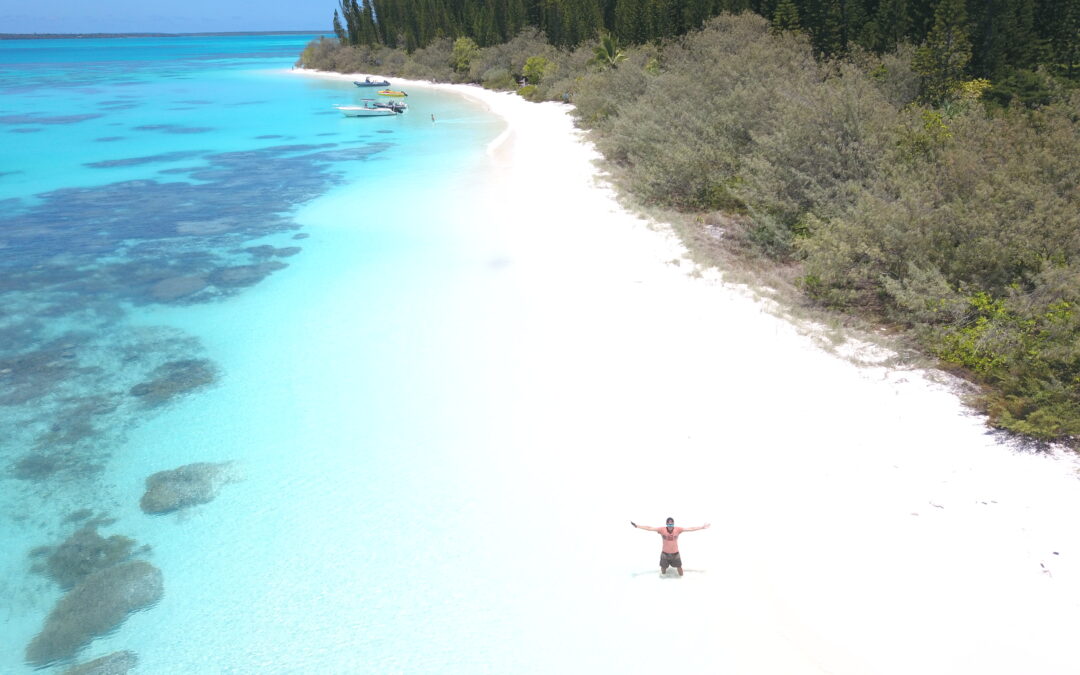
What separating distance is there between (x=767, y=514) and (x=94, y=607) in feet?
25.9

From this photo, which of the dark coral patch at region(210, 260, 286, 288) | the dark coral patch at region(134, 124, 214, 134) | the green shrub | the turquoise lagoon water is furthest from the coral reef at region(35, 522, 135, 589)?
the green shrub

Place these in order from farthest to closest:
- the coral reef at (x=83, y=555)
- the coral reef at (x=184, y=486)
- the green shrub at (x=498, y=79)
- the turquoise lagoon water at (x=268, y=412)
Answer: the green shrub at (x=498, y=79) < the coral reef at (x=184, y=486) < the coral reef at (x=83, y=555) < the turquoise lagoon water at (x=268, y=412)

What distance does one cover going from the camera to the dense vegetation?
924cm

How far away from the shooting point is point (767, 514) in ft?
25.6

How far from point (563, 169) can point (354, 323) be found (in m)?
14.4

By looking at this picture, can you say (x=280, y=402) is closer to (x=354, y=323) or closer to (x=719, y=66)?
(x=354, y=323)

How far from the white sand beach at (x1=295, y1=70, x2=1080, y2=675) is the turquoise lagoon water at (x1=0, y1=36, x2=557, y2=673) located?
3.02 feet

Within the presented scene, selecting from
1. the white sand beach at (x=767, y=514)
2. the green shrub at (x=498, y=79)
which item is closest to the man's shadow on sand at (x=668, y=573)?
the white sand beach at (x=767, y=514)

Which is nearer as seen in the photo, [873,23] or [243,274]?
[243,274]

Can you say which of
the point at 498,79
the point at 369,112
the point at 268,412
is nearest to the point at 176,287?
the point at 268,412

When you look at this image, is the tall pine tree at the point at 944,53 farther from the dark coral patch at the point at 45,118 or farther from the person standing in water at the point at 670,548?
the dark coral patch at the point at 45,118

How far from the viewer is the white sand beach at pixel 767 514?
626 cm

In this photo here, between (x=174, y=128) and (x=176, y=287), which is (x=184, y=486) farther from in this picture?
(x=174, y=128)

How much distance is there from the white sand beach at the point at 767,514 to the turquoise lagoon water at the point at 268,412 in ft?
3.02
